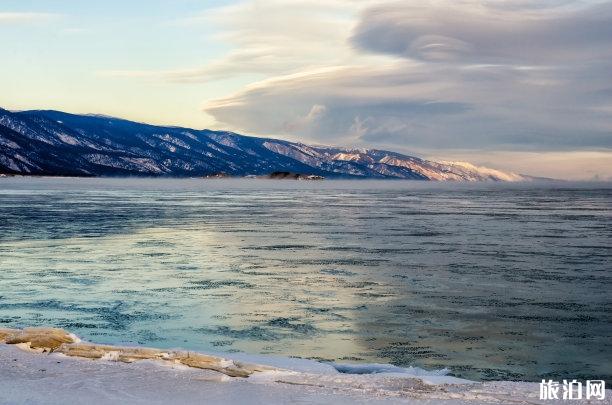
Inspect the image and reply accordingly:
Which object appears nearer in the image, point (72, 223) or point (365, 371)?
point (365, 371)

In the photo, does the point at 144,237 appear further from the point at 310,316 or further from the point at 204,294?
the point at 310,316

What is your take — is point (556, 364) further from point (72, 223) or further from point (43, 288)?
point (72, 223)

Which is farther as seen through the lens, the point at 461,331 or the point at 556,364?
the point at 461,331

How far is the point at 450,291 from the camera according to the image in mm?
21953

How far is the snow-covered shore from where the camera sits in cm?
1034

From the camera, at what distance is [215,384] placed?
1118cm

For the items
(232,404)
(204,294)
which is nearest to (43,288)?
(204,294)

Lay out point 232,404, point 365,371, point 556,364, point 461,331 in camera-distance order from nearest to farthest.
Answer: point 232,404, point 365,371, point 556,364, point 461,331

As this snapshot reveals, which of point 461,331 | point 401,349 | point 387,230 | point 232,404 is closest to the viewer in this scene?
point 232,404

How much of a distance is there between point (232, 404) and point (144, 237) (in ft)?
97.6

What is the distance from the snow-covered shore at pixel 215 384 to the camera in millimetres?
10336

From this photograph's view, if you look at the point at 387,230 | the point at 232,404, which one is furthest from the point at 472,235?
the point at 232,404

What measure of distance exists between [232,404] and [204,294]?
437 inches

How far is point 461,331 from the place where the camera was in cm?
1658
